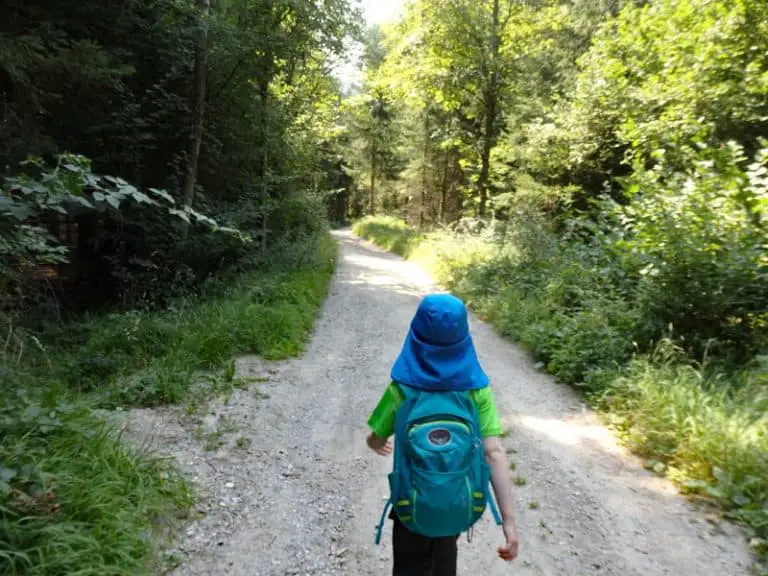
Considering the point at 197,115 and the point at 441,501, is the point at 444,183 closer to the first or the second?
the point at 197,115

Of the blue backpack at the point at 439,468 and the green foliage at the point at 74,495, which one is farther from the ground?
the blue backpack at the point at 439,468

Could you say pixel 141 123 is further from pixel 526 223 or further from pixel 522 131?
pixel 522 131

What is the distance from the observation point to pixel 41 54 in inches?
257

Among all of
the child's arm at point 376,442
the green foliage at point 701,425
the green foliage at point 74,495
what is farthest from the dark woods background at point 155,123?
the green foliage at point 701,425

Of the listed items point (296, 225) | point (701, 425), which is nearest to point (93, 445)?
point (701, 425)

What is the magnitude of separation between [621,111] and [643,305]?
23.4 ft

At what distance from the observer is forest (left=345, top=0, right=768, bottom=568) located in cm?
480

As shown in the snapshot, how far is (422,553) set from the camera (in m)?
2.12

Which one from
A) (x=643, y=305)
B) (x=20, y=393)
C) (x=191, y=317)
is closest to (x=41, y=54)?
(x=191, y=317)

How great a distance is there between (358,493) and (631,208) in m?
5.53

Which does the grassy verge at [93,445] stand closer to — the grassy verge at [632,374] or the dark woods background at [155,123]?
the dark woods background at [155,123]

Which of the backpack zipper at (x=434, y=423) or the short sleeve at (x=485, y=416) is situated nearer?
the backpack zipper at (x=434, y=423)

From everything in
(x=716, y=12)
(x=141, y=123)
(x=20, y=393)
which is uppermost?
(x=716, y=12)

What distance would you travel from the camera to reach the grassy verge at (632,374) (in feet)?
12.8
